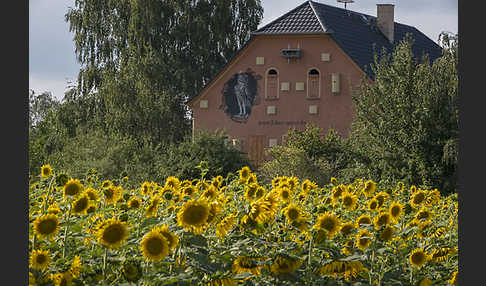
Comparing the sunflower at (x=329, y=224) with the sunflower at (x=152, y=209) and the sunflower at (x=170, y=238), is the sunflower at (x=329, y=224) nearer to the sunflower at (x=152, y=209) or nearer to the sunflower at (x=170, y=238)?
the sunflower at (x=170, y=238)

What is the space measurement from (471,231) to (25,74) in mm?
1566

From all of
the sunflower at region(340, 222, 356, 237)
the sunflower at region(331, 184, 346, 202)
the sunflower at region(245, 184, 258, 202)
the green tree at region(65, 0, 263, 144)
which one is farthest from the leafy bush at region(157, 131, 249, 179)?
the sunflower at region(340, 222, 356, 237)

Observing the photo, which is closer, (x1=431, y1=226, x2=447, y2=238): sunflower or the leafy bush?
(x1=431, y1=226, x2=447, y2=238): sunflower

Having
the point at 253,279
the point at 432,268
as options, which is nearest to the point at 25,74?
the point at 253,279

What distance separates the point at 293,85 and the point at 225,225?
24118 millimetres

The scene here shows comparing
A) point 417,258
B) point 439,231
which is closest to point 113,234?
point 417,258

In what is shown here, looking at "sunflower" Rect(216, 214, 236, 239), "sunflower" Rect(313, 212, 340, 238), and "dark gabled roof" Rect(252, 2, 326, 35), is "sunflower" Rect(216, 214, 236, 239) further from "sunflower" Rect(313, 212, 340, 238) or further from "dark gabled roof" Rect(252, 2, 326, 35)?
"dark gabled roof" Rect(252, 2, 326, 35)

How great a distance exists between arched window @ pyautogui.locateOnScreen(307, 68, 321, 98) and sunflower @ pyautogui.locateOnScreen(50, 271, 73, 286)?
24503 millimetres

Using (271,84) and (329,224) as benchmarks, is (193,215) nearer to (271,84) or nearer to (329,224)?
(329,224)

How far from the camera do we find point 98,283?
3164 millimetres

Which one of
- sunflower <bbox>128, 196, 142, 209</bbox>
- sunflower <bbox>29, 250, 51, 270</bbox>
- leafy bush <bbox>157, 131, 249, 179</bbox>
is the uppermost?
sunflower <bbox>128, 196, 142, 209</bbox>

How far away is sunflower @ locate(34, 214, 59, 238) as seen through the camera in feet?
10.5

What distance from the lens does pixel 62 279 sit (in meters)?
3.03

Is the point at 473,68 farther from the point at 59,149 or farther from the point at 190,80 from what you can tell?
the point at 190,80
